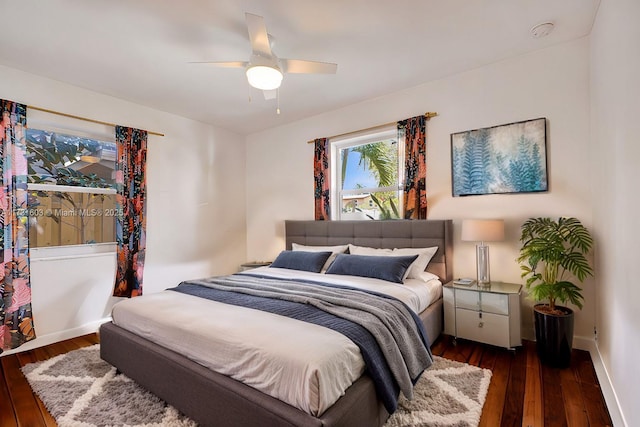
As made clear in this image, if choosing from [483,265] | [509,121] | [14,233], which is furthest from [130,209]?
[509,121]

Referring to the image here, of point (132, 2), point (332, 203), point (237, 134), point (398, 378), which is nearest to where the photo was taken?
point (398, 378)

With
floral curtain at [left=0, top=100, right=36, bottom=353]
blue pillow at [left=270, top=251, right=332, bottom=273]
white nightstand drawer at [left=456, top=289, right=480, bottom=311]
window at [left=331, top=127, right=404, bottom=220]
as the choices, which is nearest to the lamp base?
white nightstand drawer at [left=456, top=289, right=480, bottom=311]

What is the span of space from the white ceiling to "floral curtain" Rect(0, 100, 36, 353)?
0.61 metres

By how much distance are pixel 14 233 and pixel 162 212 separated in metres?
1.45

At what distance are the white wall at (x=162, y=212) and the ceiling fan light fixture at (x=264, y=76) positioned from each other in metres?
2.39

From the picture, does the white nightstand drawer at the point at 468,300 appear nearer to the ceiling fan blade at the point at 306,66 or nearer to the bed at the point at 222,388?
the bed at the point at 222,388

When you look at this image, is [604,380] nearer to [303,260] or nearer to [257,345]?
[257,345]

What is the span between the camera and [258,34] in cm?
205

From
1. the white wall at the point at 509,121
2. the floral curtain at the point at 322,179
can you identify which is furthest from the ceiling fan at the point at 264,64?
the floral curtain at the point at 322,179

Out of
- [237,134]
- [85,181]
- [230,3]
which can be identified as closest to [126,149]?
[85,181]

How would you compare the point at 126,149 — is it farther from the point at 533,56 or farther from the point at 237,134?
the point at 533,56

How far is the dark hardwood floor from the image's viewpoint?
1.83 m

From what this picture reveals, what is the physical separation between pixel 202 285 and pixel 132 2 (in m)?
2.22

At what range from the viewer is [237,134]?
16.9ft
